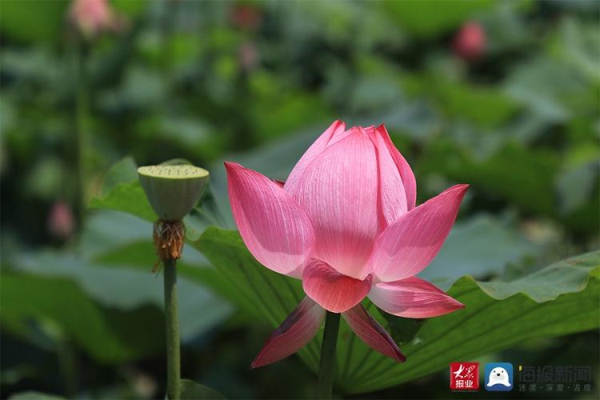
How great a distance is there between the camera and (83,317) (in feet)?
4.17

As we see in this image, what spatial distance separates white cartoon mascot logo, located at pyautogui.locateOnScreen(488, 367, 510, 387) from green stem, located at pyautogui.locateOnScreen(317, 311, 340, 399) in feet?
0.97

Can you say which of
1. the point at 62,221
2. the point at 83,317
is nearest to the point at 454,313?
the point at 83,317

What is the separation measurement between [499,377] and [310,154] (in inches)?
14.9

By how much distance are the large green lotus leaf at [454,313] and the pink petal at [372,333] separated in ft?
0.35

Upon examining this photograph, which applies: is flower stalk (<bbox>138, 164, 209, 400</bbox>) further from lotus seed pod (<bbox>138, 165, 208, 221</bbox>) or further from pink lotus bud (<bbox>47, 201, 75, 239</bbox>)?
pink lotus bud (<bbox>47, 201, 75, 239</bbox>)

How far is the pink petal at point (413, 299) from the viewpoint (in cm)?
52

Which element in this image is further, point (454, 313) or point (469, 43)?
point (469, 43)

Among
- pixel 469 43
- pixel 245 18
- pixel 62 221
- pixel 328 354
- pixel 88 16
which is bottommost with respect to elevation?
pixel 328 354

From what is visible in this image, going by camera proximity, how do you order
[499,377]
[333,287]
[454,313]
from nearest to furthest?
1. [333,287]
2. [454,313]
3. [499,377]

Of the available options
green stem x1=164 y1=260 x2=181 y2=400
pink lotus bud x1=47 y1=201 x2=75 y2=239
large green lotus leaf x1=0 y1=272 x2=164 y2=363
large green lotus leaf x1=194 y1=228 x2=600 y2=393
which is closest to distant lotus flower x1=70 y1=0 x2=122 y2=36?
pink lotus bud x1=47 y1=201 x2=75 y2=239

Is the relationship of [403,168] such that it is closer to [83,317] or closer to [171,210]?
[171,210]

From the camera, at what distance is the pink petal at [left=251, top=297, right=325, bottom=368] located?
1.73ft

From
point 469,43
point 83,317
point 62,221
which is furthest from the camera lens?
point 469,43

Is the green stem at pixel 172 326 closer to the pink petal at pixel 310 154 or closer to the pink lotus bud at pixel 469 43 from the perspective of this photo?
the pink petal at pixel 310 154
